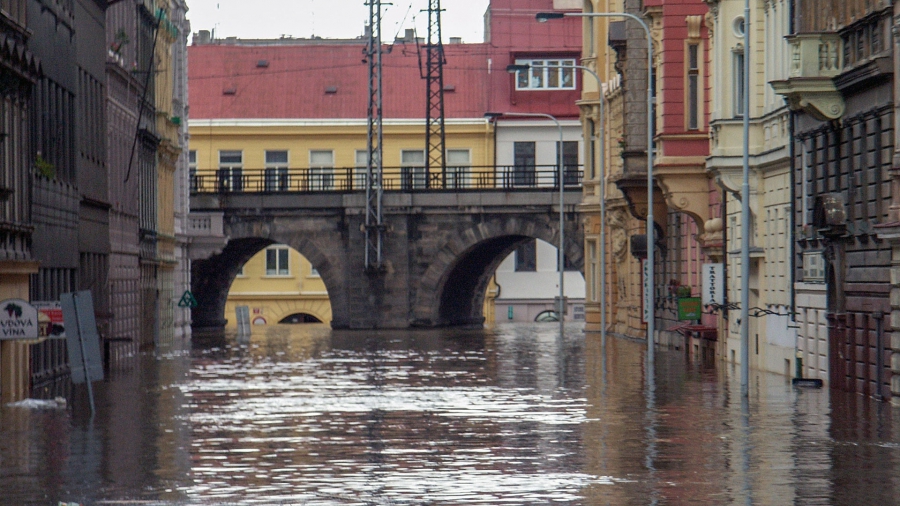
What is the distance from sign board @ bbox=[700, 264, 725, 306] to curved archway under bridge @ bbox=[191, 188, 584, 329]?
2864 centimetres

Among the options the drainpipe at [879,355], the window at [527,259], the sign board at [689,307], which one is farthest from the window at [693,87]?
the window at [527,259]

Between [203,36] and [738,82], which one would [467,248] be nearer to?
[738,82]

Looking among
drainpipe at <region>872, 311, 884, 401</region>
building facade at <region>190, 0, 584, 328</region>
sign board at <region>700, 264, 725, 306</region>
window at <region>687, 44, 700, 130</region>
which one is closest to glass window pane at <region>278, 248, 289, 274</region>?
building facade at <region>190, 0, 584, 328</region>

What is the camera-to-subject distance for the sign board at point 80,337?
25.2m

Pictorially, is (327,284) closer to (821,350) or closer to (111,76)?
(111,76)

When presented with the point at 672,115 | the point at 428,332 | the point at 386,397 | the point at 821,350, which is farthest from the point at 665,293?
the point at 386,397

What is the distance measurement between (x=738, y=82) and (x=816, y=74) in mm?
9137

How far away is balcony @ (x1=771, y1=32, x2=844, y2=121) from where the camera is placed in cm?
3083

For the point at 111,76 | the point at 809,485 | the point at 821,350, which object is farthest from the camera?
the point at 111,76

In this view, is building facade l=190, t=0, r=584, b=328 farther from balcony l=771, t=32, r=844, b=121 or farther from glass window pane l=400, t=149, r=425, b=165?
balcony l=771, t=32, r=844, b=121

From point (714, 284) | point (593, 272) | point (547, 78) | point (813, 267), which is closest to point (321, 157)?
point (547, 78)

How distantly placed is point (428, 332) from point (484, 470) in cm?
5185

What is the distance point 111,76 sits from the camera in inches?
1857

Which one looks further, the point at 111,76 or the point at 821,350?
the point at 111,76
